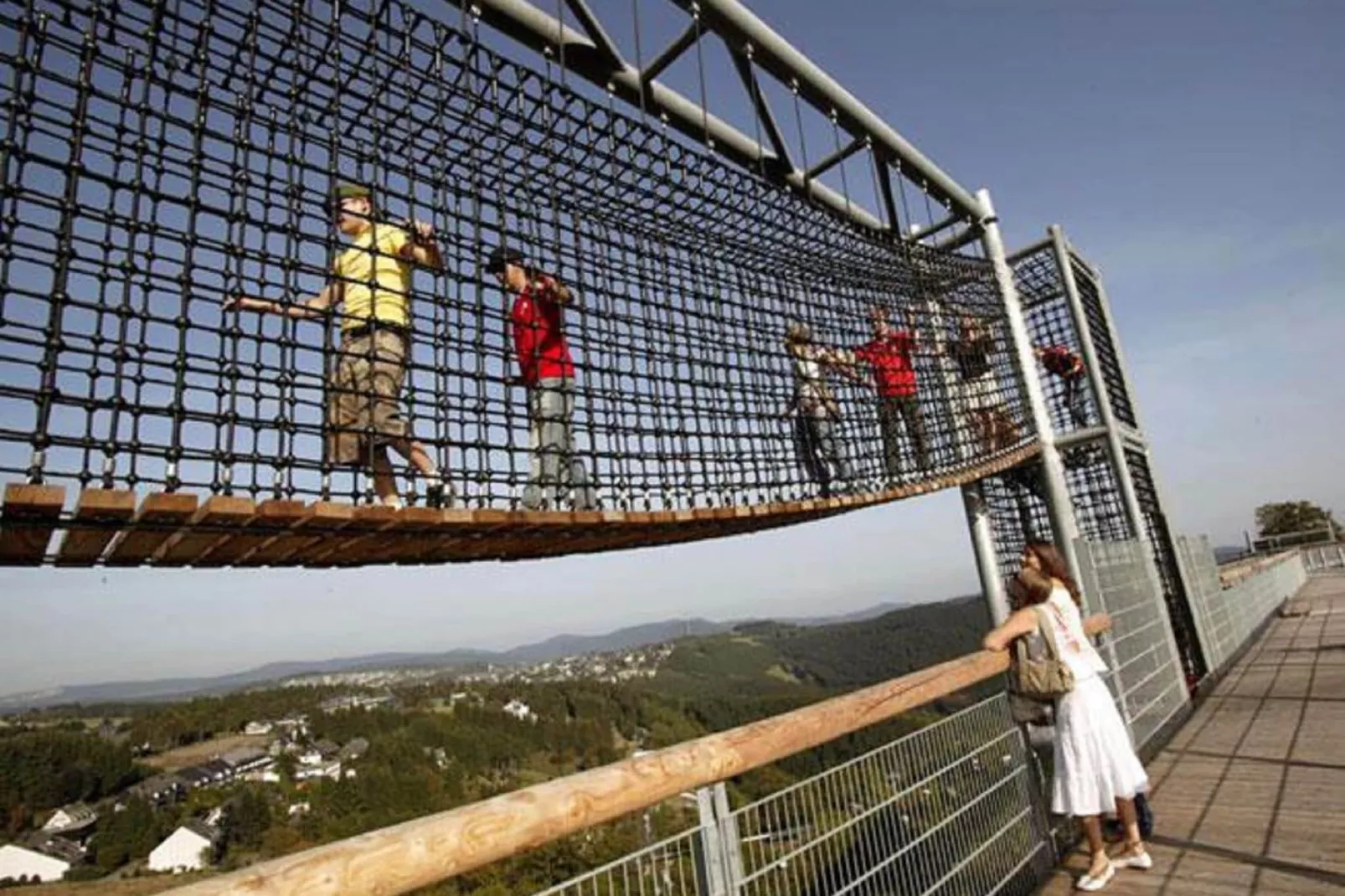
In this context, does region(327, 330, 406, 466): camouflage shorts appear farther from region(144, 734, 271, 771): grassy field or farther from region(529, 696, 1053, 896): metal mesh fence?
region(144, 734, 271, 771): grassy field

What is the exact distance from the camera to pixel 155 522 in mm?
1716

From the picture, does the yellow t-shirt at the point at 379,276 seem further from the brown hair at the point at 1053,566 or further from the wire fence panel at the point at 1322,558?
the wire fence panel at the point at 1322,558

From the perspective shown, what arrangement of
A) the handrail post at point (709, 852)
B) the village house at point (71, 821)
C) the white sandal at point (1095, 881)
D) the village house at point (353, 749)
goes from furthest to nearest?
1. the village house at point (353, 749)
2. the village house at point (71, 821)
3. the white sandal at point (1095, 881)
4. the handrail post at point (709, 852)

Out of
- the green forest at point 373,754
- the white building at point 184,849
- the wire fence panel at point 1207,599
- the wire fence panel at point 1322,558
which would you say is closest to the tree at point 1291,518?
the wire fence panel at point 1322,558

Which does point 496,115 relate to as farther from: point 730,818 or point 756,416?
point 730,818

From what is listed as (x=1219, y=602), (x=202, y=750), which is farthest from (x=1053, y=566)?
(x=202, y=750)

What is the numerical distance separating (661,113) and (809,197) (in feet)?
5.46

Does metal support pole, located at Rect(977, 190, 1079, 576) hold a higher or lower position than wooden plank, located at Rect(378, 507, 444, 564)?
higher

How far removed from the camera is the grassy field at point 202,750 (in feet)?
313

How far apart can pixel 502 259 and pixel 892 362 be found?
3.63 metres

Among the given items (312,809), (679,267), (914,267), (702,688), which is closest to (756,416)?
(679,267)

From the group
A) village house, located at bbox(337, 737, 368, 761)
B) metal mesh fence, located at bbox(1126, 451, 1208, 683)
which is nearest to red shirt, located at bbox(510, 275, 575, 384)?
metal mesh fence, located at bbox(1126, 451, 1208, 683)

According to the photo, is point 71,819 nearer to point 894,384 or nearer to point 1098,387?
point 894,384

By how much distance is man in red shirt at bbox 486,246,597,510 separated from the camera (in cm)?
322
